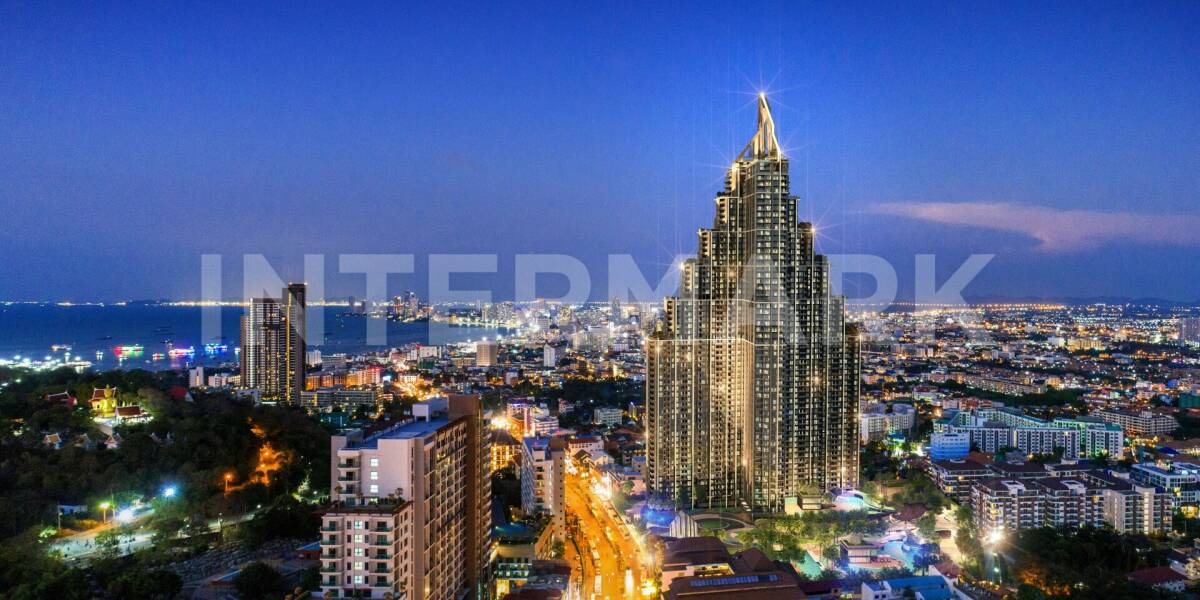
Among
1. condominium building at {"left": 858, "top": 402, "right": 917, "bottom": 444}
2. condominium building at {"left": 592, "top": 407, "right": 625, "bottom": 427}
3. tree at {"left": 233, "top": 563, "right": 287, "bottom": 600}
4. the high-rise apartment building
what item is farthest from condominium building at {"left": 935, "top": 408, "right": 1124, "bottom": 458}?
tree at {"left": 233, "top": 563, "right": 287, "bottom": 600}

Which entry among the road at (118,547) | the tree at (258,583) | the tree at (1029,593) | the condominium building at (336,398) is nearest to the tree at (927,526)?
the tree at (1029,593)

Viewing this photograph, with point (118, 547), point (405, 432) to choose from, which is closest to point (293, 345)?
point (118, 547)

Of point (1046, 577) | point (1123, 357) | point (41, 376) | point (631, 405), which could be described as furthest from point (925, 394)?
point (41, 376)

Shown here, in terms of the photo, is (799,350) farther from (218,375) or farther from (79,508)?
(218,375)

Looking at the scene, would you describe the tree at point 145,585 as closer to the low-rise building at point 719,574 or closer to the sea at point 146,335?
the low-rise building at point 719,574

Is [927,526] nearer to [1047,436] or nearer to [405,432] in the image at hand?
[405,432]
